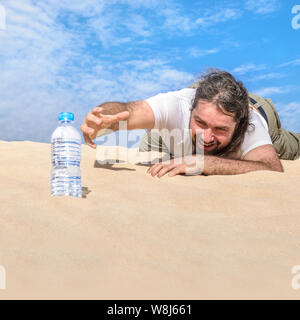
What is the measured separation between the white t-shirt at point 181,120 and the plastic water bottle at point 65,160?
1172 millimetres

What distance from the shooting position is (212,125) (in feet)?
10.4

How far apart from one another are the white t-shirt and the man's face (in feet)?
0.44

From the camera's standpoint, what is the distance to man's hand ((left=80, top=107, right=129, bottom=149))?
250 centimetres

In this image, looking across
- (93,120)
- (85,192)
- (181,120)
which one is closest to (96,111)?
(93,120)

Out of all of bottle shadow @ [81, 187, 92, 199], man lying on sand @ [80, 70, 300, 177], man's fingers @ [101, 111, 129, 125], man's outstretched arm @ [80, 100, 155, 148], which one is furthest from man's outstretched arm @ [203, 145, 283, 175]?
bottle shadow @ [81, 187, 92, 199]

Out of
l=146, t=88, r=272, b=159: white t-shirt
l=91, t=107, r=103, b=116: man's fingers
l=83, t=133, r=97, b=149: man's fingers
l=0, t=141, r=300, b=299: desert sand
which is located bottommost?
l=0, t=141, r=300, b=299: desert sand

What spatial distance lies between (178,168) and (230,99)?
94cm

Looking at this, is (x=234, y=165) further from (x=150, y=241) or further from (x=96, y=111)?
(x=150, y=241)

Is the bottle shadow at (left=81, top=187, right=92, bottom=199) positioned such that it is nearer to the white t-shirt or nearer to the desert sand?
the desert sand

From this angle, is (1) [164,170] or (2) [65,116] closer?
(2) [65,116]

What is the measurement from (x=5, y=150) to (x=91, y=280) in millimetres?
2539

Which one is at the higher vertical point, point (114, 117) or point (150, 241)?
point (114, 117)
